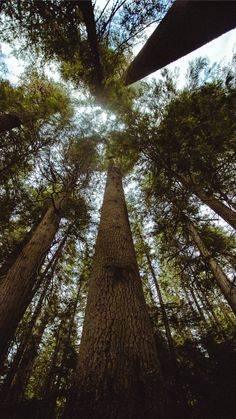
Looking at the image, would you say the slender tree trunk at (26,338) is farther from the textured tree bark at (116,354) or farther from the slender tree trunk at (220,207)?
the slender tree trunk at (220,207)

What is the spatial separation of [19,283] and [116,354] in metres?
3.27

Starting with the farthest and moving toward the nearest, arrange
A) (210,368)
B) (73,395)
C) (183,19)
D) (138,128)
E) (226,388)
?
(138,128) < (210,368) < (226,388) < (183,19) < (73,395)

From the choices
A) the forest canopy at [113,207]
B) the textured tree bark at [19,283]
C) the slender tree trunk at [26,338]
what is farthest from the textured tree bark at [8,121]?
the slender tree trunk at [26,338]

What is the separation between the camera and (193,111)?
4648 mm

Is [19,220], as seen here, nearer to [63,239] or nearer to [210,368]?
[63,239]

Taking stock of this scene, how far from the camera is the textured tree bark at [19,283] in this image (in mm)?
3686

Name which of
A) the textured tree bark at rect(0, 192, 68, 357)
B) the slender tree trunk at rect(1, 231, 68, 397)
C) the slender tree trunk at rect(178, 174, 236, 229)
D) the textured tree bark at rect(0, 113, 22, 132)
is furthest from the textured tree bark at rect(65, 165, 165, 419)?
the textured tree bark at rect(0, 113, 22, 132)

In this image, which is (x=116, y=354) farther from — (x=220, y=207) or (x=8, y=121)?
(x=8, y=121)

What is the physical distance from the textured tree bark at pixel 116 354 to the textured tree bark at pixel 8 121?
602 centimetres

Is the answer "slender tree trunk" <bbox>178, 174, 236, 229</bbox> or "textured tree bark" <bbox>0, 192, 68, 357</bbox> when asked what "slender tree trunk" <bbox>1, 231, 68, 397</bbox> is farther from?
"slender tree trunk" <bbox>178, 174, 236, 229</bbox>

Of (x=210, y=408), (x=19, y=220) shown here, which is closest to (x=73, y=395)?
(x=210, y=408)

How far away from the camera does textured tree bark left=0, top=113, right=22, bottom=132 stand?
21.4ft

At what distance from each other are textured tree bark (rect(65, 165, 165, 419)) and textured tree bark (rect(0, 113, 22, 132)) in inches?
237

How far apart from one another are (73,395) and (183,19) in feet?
10.8
